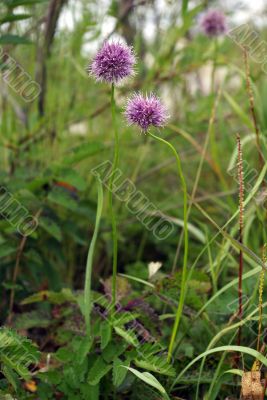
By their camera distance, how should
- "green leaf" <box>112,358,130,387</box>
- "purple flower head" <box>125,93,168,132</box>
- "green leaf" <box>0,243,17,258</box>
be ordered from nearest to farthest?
"purple flower head" <box>125,93,168,132</box> → "green leaf" <box>112,358,130,387</box> → "green leaf" <box>0,243,17,258</box>

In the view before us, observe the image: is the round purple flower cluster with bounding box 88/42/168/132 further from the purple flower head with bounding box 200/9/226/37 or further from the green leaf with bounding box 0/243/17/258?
the purple flower head with bounding box 200/9/226/37

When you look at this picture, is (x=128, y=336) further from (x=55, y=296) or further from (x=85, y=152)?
(x=85, y=152)

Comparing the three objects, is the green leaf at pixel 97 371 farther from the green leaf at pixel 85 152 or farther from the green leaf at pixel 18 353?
the green leaf at pixel 85 152

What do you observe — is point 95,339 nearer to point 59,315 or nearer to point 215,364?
point 59,315

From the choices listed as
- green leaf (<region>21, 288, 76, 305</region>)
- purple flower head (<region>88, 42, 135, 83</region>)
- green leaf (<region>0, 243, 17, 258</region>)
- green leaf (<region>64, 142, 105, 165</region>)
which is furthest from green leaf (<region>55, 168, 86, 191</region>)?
purple flower head (<region>88, 42, 135, 83</region>)

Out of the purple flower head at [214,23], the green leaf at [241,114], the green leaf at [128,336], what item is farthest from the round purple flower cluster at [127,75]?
the purple flower head at [214,23]

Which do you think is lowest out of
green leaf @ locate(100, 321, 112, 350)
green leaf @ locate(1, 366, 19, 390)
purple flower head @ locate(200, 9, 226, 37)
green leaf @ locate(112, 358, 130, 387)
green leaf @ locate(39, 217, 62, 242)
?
green leaf @ locate(112, 358, 130, 387)
